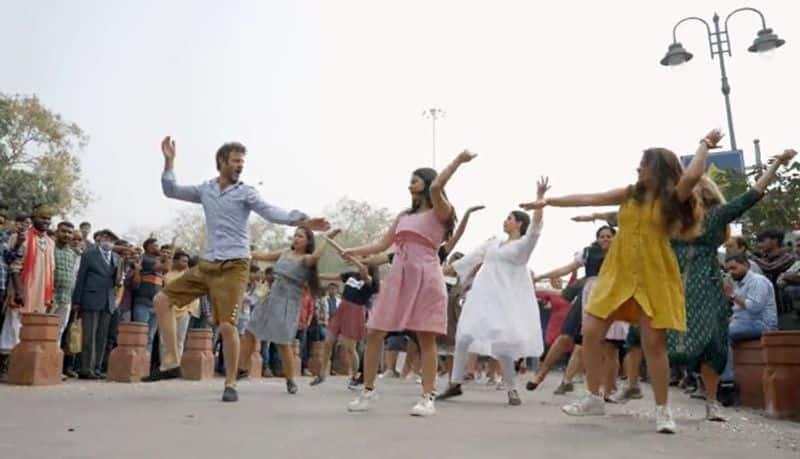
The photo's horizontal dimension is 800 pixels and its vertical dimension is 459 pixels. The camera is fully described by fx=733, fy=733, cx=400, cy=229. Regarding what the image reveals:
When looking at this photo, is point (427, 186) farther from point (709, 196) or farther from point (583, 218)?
point (709, 196)

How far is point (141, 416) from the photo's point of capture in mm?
4848

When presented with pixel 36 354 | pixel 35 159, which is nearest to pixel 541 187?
pixel 36 354

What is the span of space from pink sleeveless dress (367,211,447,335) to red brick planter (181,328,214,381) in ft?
17.1

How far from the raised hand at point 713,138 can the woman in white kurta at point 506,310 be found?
2317 mm

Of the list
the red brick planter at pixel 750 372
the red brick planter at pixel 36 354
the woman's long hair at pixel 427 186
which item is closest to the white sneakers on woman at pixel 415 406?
the woman's long hair at pixel 427 186

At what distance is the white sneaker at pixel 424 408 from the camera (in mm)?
5320

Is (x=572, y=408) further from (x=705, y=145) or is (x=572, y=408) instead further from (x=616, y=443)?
(x=705, y=145)

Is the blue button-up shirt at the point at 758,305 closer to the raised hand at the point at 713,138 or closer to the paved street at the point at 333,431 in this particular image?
the paved street at the point at 333,431

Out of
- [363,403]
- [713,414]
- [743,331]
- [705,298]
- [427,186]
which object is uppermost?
[427,186]

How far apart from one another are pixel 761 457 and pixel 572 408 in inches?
64.9

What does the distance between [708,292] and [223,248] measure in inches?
159

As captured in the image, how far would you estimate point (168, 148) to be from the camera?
6590 millimetres

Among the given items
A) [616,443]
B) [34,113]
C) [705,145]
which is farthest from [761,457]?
[34,113]

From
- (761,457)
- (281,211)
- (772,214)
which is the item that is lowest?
(761,457)
